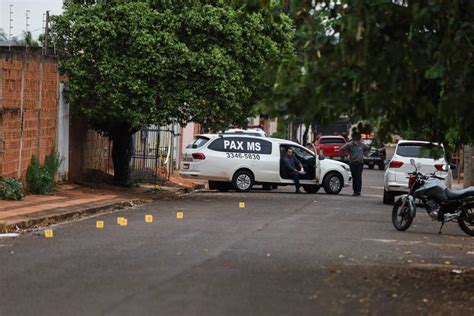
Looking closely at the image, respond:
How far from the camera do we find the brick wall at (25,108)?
65.9 feet

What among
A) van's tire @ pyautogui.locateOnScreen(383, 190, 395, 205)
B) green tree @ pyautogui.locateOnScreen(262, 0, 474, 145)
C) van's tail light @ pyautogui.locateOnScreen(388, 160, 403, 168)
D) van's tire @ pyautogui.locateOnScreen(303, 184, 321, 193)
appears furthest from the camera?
van's tire @ pyautogui.locateOnScreen(303, 184, 321, 193)

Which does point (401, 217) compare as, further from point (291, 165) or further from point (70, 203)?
point (291, 165)

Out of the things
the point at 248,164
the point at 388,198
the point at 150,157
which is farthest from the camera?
the point at 150,157

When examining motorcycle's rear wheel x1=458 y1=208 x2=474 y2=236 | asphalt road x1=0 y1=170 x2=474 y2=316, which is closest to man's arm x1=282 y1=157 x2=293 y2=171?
asphalt road x1=0 y1=170 x2=474 y2=316

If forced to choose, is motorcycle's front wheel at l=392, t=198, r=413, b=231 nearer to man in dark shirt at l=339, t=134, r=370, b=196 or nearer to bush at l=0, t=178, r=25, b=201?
bush at l=0, t=178, r=25, b=201

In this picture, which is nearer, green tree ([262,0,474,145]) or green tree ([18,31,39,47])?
green tree ([262,0,474,145])

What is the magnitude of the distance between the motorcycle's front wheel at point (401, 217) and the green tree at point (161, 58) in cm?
585

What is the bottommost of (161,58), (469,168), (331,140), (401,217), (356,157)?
(401,217)

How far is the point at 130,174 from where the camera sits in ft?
90.4

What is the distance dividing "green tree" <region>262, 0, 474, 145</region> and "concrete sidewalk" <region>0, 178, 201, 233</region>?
809 cm

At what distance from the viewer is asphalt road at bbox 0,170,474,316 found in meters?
8.61

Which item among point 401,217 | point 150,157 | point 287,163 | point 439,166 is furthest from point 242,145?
point 401,217

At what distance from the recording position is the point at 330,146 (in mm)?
56812

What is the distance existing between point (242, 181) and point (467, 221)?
1244cm
